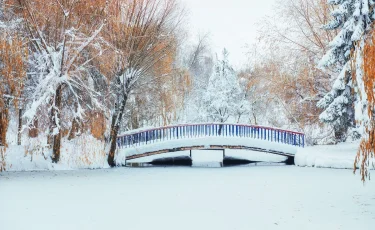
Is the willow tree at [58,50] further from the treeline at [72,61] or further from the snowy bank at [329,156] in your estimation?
the snowy bank at [329,156]

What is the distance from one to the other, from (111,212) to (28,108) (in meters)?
6.62

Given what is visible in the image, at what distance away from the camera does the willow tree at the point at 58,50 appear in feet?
45.7

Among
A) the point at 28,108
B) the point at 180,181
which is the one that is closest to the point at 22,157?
the point at 28,108

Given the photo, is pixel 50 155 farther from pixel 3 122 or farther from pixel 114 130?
pixel 3 122

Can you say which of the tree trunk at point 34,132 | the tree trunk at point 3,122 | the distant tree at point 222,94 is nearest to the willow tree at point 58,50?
Answer: the tree trunk at point 34,132

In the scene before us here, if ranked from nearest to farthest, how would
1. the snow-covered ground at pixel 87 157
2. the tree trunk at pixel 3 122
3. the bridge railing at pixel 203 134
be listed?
the tree trunk at pixel 3 122 → the snow-covered ground at pixel 87 157 → the bridge railing at pixel 203 134

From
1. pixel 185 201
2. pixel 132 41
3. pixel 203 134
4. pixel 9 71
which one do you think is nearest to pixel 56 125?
pixel 9 71

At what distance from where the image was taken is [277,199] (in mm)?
10445

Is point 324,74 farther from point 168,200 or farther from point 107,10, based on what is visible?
point 168,200

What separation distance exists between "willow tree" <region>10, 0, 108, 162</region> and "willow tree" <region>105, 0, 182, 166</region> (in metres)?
1.14

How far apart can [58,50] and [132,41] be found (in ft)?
11.6

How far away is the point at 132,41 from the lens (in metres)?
17.7

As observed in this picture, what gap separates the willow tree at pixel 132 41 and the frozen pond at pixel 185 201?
369 centimetres

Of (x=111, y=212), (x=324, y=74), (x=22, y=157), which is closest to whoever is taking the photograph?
(x=111, y=212)
